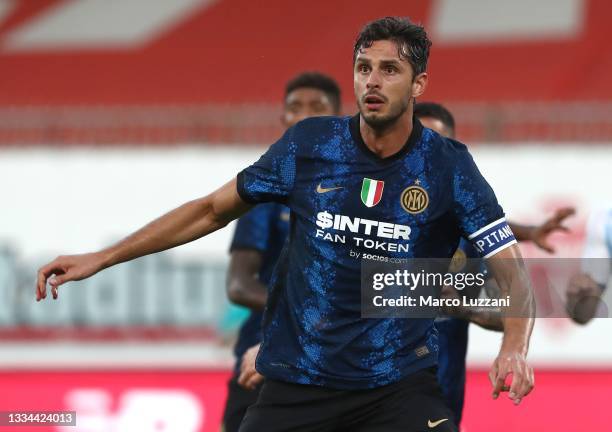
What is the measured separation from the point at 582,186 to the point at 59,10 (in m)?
11.1

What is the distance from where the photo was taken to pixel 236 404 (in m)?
6.08

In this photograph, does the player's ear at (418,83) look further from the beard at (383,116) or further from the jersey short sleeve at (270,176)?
the jersey short sleeve at (270,176)

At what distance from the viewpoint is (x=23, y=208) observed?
1428 cm

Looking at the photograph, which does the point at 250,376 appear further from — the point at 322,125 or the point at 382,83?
the point at 382,83

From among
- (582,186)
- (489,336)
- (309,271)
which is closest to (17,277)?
(489,336)

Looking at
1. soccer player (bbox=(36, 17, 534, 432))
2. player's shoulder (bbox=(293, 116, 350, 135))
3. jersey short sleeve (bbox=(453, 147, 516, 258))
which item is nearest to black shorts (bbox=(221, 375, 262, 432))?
soccer player (bbox=(36, 17, 534, 432))

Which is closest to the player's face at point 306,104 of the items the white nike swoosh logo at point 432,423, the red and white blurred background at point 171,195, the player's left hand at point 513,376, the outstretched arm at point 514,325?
the outstretched arm at point 514,325

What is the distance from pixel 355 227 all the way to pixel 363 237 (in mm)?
46

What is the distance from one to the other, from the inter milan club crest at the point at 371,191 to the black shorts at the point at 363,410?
65cm

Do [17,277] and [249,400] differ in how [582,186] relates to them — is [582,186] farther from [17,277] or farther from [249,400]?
[249,400]

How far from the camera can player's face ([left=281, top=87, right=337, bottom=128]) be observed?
6.90 metres

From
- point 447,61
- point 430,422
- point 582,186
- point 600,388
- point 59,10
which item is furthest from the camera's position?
point 59,10

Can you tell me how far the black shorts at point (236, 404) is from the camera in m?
6.03

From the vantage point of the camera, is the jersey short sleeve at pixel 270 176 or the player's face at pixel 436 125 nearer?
the jersey short sleeve at pixel 270 176
